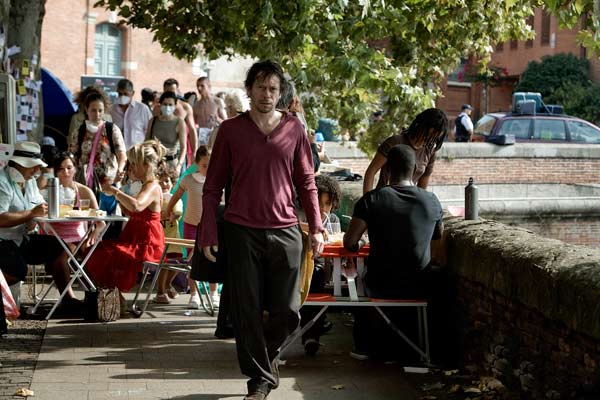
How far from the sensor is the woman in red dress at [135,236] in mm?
11086

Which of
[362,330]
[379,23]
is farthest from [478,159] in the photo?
[362,330]

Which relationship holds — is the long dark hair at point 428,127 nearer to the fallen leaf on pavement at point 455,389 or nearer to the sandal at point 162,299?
the fallen leaf on pavement at point 455,389

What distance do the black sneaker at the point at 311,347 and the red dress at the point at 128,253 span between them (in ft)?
8.13

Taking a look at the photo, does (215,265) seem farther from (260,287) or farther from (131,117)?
(131,117)

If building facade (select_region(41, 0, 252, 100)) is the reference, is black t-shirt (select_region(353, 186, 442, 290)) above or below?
below

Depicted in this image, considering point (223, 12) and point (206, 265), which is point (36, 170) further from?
point (223, 12)

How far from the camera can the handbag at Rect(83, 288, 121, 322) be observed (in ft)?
34.4

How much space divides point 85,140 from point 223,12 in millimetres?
2652

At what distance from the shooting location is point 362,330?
29.6 ft

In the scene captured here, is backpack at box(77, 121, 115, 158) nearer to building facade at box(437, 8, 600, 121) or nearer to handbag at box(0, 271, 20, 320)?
handbag at box(0, 271, 20, 320)

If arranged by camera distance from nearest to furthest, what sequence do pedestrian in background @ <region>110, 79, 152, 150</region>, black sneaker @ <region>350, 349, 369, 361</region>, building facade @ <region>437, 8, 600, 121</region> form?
black sneaker @ <region>350, 349, 369, 361</region>, pedestrian in background @ <region>110, 79, 152, 150</region>, building facade @ <region>437, 8, 600, 121</region>

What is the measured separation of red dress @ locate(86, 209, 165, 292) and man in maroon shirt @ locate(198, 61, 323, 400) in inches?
152

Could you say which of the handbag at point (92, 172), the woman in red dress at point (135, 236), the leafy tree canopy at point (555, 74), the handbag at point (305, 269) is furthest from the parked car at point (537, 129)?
the handbag at point (305, 269)

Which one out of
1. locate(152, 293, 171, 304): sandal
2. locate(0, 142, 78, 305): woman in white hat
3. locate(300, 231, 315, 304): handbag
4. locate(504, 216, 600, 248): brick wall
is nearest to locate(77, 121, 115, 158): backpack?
locate(152, 293, 171, 304): sandal
